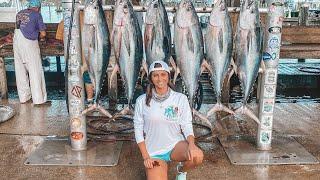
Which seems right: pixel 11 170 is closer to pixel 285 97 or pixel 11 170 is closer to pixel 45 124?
pixel 45 124

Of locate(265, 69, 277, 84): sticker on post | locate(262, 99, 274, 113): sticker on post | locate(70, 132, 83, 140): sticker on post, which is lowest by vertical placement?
locate(70, 132, 83, 140): sticker on post

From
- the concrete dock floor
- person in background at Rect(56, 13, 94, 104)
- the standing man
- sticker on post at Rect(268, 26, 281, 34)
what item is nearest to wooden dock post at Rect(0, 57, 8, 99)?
the standing man

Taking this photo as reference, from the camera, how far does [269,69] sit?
172 inches

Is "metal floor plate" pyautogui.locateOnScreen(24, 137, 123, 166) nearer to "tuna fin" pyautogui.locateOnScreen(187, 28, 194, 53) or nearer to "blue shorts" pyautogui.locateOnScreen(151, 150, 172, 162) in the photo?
"blue shorts" pyautogui.locateOnScreen(151, 150, 172, 162)

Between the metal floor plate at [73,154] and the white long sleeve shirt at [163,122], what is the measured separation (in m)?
0.86

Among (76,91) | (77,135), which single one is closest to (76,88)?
(76,91)

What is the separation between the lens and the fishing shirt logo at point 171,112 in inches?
136

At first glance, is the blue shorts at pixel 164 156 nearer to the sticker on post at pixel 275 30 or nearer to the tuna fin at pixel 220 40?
the tuna fin at pixel 220 40

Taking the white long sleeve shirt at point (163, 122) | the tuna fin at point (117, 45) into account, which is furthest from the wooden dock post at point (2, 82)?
the white long sleeve shirt at point (163, 122)

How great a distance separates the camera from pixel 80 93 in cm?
444

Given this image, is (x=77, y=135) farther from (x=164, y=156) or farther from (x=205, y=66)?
(x=205, y=66)

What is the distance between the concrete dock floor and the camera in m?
4.01

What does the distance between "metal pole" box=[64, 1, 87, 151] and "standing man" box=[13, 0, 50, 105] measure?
262cm

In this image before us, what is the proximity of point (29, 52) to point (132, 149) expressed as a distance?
3.19 meters
